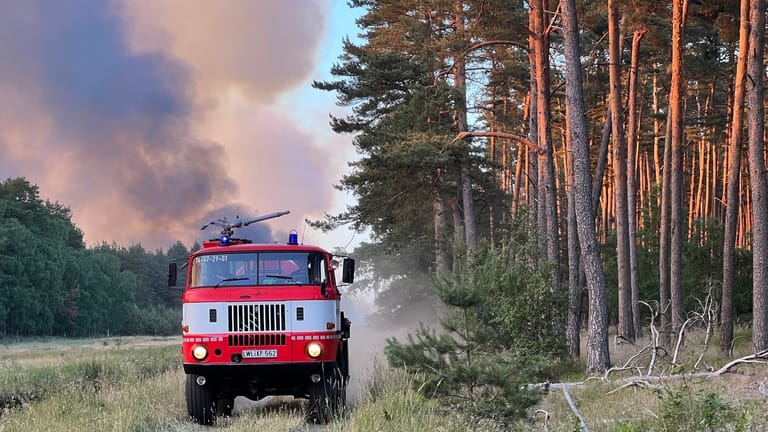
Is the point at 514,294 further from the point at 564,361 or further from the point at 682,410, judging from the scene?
the point at 682,410

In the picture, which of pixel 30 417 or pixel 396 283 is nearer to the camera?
pixel 30 417

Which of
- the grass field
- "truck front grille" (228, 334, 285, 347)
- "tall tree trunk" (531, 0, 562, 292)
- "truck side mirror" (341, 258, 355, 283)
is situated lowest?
the grass field

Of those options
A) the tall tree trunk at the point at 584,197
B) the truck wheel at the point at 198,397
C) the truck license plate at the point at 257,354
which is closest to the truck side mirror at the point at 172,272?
the truck wheel at the point at 198,397

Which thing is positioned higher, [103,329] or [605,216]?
[605,216]

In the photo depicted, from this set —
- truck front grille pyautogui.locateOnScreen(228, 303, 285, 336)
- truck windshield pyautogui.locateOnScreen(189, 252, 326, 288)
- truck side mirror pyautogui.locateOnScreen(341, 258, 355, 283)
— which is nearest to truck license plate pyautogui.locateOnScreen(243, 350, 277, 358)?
truck front grille pyautogui.locateOnScreen(228, 303, 285, 336)

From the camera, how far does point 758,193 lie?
20062 millimetres

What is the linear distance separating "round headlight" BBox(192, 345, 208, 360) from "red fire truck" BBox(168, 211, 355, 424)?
0.02 metres

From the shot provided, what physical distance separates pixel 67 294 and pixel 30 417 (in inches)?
3197

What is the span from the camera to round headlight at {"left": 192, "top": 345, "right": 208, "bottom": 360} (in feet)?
46.3

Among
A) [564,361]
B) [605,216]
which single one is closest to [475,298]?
[564,361]

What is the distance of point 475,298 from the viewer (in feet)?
33.9

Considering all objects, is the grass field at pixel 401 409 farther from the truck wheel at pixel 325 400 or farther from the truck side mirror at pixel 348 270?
the truck side mirror at pixel 348 270

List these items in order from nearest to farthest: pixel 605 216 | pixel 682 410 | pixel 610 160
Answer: pixel 682 410, pixel 610 160, pixel 605 216

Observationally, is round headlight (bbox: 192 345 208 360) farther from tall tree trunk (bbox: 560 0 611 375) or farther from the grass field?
tall tree trunk (bbox: 560 0 611 375)
